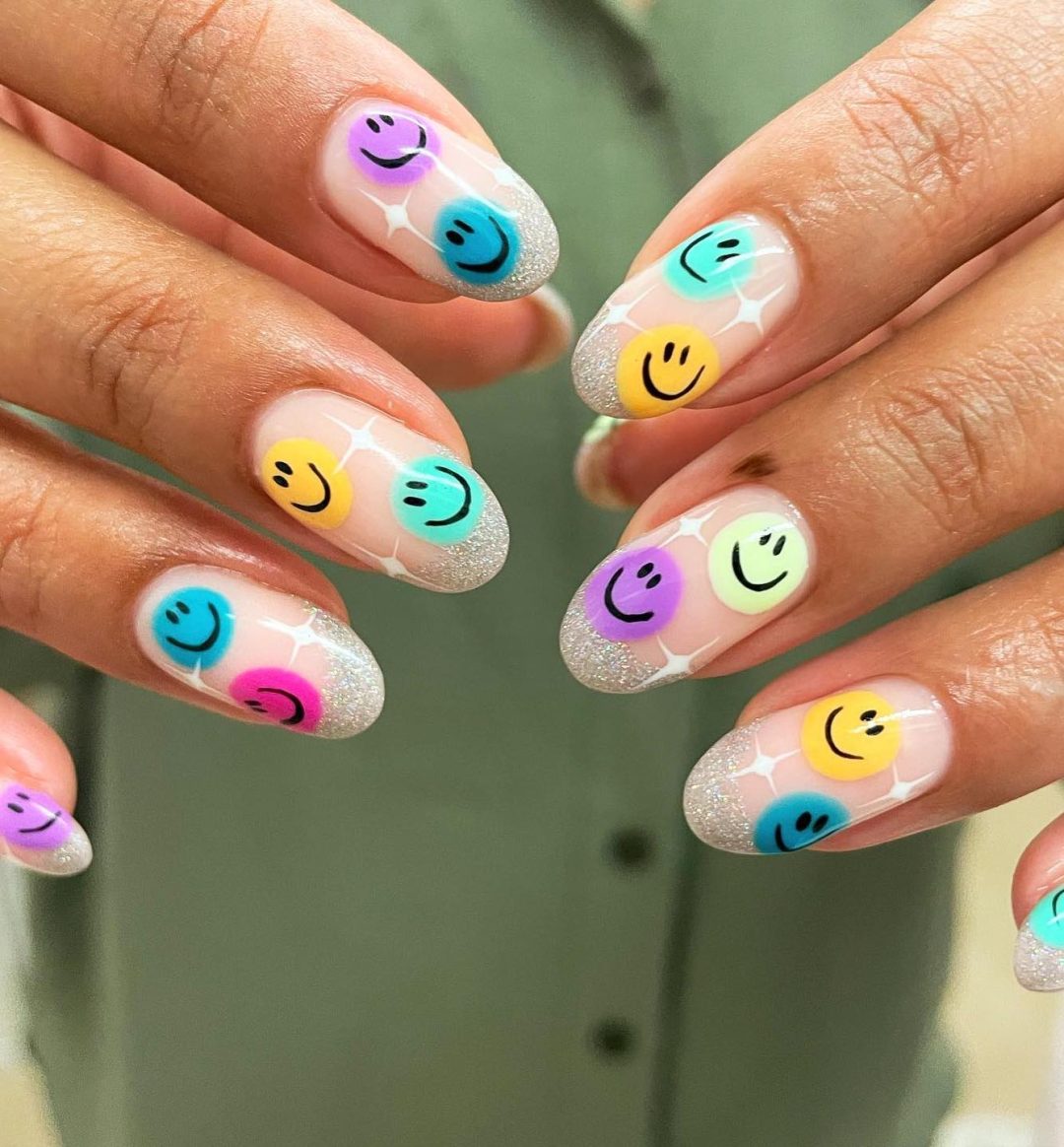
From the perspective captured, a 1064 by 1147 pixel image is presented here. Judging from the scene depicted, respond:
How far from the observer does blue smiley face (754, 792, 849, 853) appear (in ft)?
1.17

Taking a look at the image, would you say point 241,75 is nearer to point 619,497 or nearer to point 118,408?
point 118,408

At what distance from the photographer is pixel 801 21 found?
47 cm

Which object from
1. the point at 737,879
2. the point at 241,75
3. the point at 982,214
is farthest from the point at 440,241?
the point at 737,879

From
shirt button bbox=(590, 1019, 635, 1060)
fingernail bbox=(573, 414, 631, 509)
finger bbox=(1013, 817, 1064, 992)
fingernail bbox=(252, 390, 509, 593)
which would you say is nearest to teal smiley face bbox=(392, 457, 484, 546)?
fingernail bbox=(252, 390, 509, 593)

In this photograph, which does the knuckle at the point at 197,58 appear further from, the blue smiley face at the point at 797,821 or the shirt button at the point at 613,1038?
the shirt button at the point at 613,1038

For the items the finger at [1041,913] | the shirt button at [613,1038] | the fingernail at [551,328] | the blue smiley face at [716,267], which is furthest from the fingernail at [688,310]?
the shirt button at [613,1038]

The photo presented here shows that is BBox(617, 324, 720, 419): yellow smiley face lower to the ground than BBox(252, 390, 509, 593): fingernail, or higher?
higher

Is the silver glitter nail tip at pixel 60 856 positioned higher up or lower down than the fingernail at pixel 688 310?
lower down

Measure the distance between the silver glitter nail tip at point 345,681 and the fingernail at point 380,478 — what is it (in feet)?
0.13

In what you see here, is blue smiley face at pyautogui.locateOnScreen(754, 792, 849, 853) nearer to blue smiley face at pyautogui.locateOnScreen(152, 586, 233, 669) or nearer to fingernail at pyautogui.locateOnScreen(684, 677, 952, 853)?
fingernail at pyautogui.locateOnScreen(684, 677, 952, 853)

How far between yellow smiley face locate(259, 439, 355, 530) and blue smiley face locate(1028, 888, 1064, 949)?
292 millimetres

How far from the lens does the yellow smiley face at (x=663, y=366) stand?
320mm

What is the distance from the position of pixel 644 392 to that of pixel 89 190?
205 millimetres

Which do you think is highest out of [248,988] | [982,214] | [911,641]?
[982,214]
